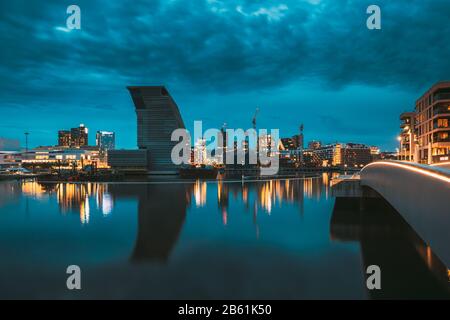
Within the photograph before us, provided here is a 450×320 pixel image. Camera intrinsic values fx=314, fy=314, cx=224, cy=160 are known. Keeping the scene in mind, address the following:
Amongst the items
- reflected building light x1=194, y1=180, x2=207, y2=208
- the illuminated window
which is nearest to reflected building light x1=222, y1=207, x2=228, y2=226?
reflected building light x1=194, y1=180, x2=207, y2=208

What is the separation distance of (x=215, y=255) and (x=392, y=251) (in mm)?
10070

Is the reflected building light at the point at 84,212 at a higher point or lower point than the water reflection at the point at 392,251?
higher

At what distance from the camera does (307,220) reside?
27.0 m

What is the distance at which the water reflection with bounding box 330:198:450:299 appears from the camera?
12398 mm

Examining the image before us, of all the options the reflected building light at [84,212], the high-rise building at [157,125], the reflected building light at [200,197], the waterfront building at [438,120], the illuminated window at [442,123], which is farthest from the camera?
the high-rise building at [157,125]

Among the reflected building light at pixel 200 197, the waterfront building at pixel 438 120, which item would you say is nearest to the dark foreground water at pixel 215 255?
the reflected building light at pixel 200 197

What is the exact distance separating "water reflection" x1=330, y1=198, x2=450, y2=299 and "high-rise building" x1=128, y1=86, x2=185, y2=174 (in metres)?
153

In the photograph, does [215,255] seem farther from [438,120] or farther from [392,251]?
[438,120]

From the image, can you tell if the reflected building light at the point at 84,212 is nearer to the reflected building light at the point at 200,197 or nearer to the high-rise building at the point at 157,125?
the reflected building light at the point at 200,197

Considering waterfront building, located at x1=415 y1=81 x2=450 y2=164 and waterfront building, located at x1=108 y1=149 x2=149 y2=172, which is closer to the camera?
waterfront building, located at x1=415 y1=81 x2=450 y2=164

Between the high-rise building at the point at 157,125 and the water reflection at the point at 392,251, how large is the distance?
152983 millimetres

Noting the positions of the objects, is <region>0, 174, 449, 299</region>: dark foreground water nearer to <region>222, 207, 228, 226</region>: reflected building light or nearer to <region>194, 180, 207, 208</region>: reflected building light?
<region>222, 207, 228, 226</region>: reflected building light

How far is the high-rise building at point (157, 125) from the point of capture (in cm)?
17575

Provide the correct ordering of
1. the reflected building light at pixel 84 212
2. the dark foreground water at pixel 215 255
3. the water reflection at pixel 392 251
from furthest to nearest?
the reflected building light at pixel 84 212 → the water reflection at pixel 392 251 → the dark foreground water at pixel 215 255
